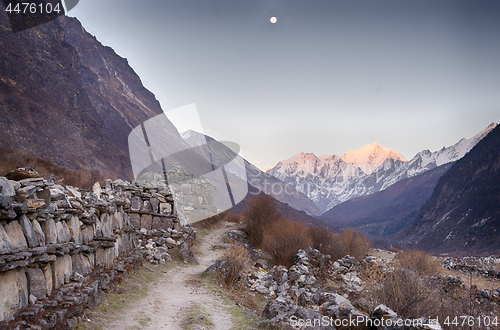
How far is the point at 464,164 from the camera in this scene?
94.4 m

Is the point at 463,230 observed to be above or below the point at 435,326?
below

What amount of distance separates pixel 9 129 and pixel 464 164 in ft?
340

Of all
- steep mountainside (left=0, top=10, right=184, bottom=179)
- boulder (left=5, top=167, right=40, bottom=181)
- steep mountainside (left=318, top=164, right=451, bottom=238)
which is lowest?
steep mountainside (left=318, top=164, right=451, bottom=238)

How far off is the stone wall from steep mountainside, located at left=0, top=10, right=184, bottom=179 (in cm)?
3180

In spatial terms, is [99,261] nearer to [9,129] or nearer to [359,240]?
[359,240]

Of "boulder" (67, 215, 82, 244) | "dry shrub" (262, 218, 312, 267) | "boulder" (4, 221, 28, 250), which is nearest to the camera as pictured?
"boulder" (4, 221, 28, 250)

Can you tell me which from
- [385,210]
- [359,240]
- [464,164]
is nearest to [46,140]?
[359,240]

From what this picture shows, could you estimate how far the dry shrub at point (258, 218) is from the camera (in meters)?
24.1

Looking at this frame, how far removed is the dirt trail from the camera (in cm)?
757

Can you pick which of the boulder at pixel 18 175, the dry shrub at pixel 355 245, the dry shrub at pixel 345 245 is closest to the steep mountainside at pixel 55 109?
the dry shrub at pixel 345 245

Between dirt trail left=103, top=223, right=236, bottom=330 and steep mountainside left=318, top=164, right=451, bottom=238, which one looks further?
steep mountainside left=318, top=164, right=451, bottom=238

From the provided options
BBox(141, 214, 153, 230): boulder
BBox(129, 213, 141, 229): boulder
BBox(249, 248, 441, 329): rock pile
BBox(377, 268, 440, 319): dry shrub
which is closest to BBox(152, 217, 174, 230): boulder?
BBox(141, 214, 153, 230): boulder

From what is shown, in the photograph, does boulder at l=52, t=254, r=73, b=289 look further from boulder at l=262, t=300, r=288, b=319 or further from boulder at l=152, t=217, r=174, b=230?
boulder at l=152, t=217, r=174, b=230

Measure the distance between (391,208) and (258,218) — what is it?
139718mm
